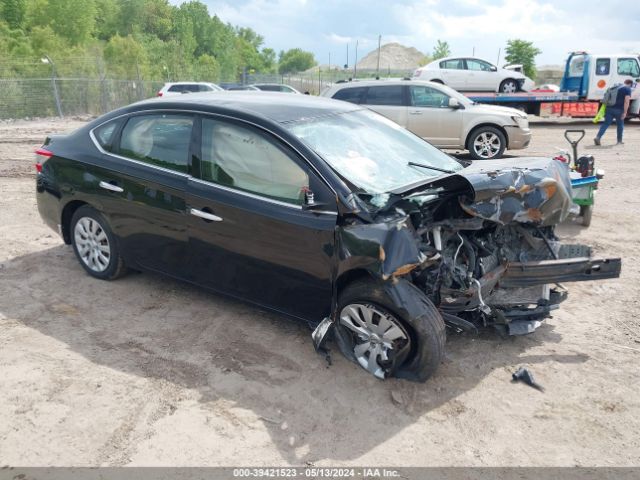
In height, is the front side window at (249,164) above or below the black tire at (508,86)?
below

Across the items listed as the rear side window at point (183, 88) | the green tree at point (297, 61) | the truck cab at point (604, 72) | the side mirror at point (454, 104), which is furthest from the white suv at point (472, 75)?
the green tree at point (297, 61)

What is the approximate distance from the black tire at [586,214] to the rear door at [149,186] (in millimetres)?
5236

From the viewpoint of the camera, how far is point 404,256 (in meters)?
3.43

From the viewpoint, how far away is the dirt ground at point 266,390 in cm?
315

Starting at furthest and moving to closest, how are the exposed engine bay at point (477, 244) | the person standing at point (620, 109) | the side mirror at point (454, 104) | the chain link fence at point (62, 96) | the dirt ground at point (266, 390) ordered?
the chain link fence at point (62, 96)
the person standing at point (620, 109)
the side mirror at point (454, 104)
the exposed engine bay at point (477, 244)
the dirt ground at point (266, 390)

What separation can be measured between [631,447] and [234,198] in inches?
117

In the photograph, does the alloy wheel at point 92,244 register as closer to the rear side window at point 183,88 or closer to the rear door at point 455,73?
the rear door at point 455,73

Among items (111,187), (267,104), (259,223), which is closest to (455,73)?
(267,104)

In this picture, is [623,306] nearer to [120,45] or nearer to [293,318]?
[293,318]

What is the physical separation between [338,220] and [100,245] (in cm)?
266

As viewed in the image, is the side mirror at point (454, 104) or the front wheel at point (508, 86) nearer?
the side mirror at point (454, 104)

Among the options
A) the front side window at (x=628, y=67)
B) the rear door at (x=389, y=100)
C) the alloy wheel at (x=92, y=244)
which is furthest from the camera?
the front side window at (x=628, y=67)

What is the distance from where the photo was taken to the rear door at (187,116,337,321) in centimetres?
385

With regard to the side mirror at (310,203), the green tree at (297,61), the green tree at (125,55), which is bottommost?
the side mirror at (310,203)
